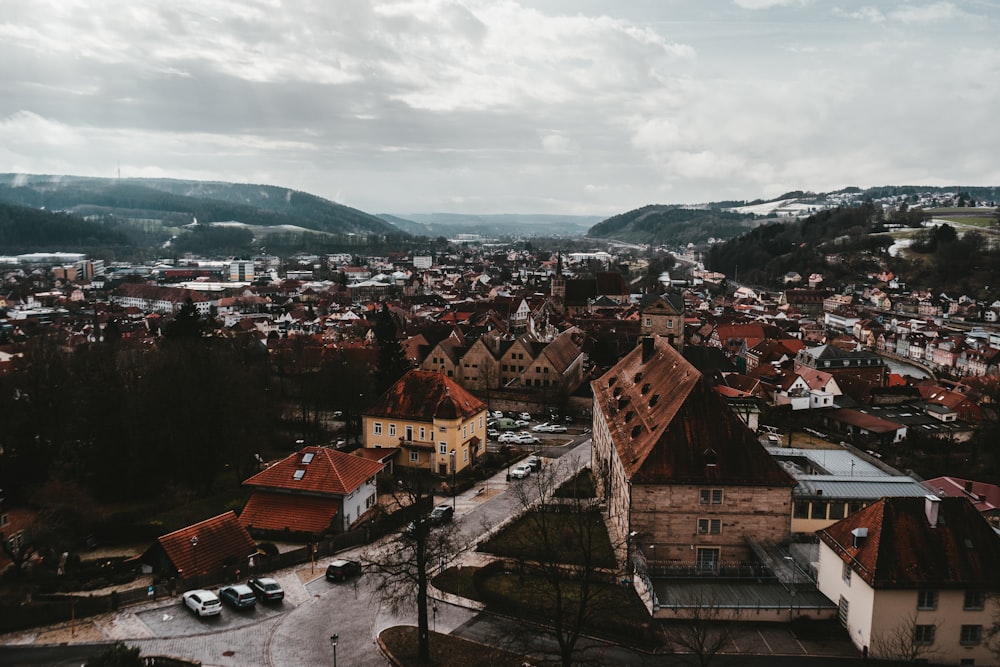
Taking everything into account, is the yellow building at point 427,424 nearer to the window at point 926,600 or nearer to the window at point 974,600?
the window at point 926,600

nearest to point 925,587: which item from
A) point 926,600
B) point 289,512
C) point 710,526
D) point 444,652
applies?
point 926,600

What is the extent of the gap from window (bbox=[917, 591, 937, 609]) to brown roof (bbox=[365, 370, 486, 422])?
24067 mm

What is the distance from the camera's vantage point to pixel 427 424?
4103cm

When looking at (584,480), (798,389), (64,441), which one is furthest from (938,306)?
(64,441)

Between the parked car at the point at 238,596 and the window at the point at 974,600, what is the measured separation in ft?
72.5

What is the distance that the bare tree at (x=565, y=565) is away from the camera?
67.4ft

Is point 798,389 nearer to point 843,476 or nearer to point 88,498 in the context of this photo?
point 843,476

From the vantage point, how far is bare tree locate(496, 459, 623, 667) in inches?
808

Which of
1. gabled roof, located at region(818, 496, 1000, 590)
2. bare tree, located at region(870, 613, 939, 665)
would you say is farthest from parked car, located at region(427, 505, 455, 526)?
bare tree, located at region(870, 613, 939, 665)

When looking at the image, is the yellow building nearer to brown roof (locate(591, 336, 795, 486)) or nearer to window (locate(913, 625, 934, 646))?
brown roof (locate(591, 336, 795, 486))

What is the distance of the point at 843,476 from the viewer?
34.9m

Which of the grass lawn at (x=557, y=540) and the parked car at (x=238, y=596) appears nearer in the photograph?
the parked car at (x=238, y=596)

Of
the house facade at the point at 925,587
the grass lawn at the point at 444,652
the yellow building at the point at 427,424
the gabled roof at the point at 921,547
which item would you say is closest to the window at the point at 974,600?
the house facade at the point at 925,587

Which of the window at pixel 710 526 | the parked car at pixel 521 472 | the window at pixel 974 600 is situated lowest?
the parked car at pixel 521 472
